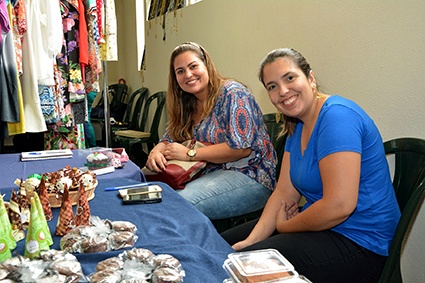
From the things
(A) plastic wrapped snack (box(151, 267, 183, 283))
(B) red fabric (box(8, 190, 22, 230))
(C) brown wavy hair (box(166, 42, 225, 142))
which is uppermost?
(C) brown wavy hair (box(166, 42, 225, 142))

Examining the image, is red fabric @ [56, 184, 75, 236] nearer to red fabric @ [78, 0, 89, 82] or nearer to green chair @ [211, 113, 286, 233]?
green chair @ [211, 113, 286, 233]

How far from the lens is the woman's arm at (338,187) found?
4.08ft

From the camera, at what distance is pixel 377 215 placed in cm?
133

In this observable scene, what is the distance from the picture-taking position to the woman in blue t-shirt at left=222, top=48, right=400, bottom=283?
125cm

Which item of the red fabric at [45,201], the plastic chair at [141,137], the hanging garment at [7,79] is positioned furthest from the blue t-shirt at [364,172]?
the plastic chair at [141,137]

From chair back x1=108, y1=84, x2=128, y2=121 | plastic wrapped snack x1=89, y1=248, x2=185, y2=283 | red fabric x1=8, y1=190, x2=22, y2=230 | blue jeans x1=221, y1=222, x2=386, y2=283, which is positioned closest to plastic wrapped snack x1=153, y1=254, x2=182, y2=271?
plastic wrapped snack x1=89, y1=248, x2=185, y2=283

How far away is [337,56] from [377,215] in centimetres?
95

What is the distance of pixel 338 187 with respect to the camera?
1246 mm

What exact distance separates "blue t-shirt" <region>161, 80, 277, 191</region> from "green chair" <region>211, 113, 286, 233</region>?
0.13 meters

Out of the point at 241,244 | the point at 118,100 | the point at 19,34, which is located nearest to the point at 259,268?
the point at 241,244

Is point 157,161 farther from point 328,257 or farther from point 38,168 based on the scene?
point 328,257

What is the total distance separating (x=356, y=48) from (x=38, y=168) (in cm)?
154

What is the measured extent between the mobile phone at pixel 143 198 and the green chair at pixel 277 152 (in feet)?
2.38

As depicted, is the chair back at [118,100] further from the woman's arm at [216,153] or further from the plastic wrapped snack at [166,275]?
the plastic wrapped snack at [166,275]
